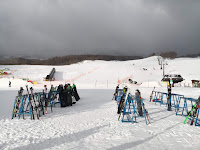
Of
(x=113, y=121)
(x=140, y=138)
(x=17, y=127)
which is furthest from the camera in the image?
(x=113, y=121)

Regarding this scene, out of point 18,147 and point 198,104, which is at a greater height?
point 198,104

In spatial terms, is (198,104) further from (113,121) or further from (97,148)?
(97,148)

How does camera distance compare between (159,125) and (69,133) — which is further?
(159,125)

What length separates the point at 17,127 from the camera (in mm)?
6375

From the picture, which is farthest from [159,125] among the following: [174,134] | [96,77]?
[96,77]

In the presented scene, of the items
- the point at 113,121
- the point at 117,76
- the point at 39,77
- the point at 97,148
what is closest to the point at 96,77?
the point at 117,76

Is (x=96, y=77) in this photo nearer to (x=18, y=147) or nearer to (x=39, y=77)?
(x=39, y=77)

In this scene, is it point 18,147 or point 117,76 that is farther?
point 117,76

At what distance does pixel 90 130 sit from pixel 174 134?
3.19 metres

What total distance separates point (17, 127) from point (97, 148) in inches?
153

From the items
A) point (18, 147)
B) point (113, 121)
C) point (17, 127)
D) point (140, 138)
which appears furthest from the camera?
point (113, 121)

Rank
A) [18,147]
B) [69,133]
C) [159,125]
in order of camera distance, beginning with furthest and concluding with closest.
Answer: [159,125], [69,133], [18,147]

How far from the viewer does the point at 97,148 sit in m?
4.45

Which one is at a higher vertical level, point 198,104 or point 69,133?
point 198,104
